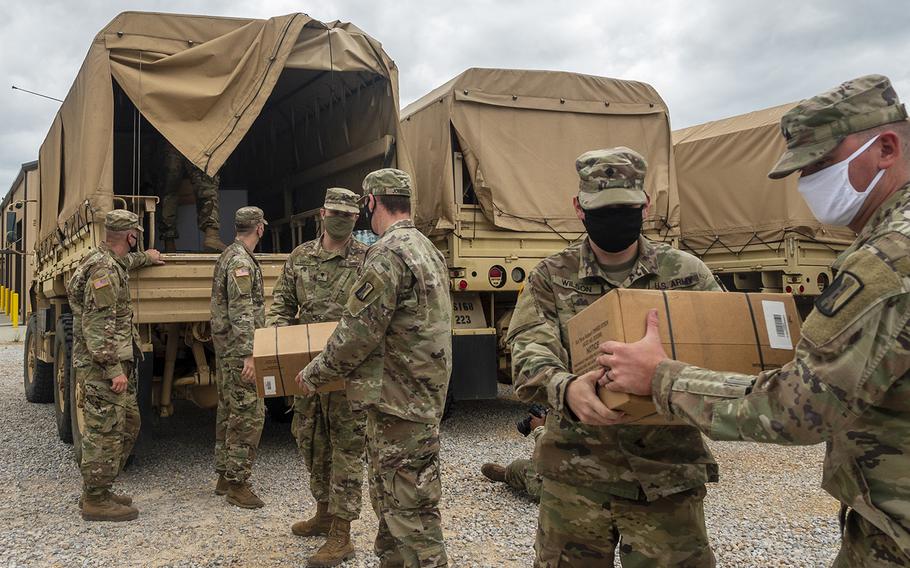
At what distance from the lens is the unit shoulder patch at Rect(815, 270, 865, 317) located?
1185mm

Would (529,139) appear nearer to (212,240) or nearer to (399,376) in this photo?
(212,240)

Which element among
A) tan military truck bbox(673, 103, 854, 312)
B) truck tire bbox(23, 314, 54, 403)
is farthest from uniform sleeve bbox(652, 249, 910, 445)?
truck tire bbox(23, 314, 54, 403)

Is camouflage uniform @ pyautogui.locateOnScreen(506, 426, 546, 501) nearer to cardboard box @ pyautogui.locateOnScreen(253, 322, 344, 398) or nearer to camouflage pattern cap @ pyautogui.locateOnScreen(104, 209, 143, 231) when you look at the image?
cardboard box @ pyautogui.locateOnScreen(253, 322, 344, 398)

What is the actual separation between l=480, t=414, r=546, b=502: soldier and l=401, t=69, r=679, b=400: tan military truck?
4.04 feet

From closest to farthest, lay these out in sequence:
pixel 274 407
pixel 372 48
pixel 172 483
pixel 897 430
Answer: pixel 897 430, pixel 172 483, pixel 372 48, pixel 274 407

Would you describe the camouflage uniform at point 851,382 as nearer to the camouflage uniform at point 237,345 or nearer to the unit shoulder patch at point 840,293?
the unit shoulder patch at point 840,293

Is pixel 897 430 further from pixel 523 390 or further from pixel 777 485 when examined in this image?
pixel 777 485

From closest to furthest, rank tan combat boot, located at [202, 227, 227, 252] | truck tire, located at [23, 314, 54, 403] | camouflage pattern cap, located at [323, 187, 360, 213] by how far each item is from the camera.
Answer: camouflage pattern cap, located at [323, 187, 360, 213] → tan combat boot, located at [202, 227, 227, 252] → truck tire, located at [23, 314, 54, 403]

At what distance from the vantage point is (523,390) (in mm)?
1930

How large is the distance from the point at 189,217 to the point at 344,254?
12.8 ft

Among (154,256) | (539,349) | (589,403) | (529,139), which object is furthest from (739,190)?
(589,403)

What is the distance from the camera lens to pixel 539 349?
1956mm

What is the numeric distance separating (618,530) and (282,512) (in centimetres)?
255

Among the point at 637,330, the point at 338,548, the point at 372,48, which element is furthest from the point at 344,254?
the point at 637,330
